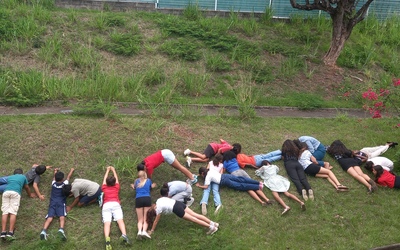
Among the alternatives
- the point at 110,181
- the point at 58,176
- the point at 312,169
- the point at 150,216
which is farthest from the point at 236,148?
the point at 58,176

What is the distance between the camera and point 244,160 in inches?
397

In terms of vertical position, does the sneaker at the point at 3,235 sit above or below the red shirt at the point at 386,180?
below

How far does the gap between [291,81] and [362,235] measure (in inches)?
259

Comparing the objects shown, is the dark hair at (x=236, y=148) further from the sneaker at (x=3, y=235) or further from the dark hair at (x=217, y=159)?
the sneaker at (x=3, y=235)

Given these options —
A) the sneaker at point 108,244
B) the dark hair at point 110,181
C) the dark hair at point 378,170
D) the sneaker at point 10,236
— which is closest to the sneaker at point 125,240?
the sneaker at point 108,244

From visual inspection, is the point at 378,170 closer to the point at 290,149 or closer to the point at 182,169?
the point at 290,149

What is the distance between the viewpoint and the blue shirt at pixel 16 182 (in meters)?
8.31

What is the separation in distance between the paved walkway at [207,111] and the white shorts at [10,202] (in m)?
3.23

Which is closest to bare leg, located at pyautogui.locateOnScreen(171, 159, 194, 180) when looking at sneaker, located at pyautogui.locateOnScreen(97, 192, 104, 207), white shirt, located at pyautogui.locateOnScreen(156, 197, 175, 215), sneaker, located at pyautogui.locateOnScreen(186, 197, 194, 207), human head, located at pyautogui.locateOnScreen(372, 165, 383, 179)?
sneaker, located at pyautogui.locateOnScreen(186, 197, 194, 207)

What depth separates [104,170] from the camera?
9453mm

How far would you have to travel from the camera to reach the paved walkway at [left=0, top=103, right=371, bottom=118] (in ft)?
36.8

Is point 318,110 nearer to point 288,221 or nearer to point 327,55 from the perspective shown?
point 327,55

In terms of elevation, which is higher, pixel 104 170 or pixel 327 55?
pixel 327 55

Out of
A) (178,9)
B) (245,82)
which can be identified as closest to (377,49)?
(245,82)
